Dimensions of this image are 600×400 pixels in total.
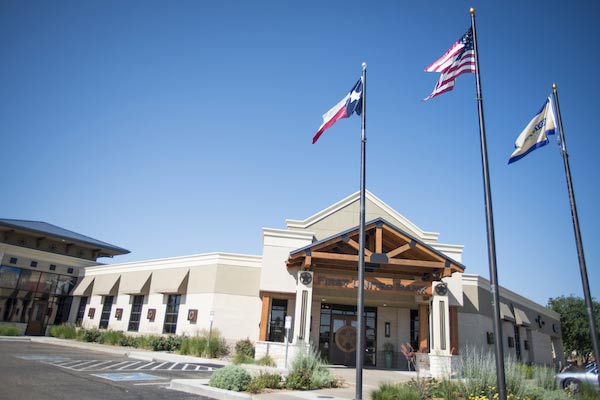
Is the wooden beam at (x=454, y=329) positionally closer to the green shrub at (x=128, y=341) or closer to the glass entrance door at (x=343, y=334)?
the glass entrance door at (x=343, y=334)

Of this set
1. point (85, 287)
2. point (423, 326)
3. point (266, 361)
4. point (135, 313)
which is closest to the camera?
point (266, 361)

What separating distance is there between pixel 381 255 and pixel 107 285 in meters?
20.5

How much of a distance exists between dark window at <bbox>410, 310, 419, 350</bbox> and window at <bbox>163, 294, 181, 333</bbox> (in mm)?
13279

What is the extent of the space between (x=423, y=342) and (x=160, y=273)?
1620 centimetres

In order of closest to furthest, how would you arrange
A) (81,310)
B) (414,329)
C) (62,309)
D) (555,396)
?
(555,396) < (414,329) < (81,310) < (62,309)

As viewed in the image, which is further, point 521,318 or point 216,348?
point 521,318

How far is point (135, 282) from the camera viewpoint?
27234 mm

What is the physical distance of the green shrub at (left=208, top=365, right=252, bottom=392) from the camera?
34.2 ft

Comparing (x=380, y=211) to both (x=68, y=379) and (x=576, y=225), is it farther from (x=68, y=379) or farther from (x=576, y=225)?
(x=68, y=379)

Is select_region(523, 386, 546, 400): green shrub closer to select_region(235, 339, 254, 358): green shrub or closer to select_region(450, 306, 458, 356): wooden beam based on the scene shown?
select_region(450, 306, 458, 356): wooden beam

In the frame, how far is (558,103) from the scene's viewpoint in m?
11.8

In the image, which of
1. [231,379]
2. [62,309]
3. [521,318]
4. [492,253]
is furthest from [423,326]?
[62,309]

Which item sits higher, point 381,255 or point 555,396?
point 381,255

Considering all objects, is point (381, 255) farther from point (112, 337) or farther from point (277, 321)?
point (112, 337)
